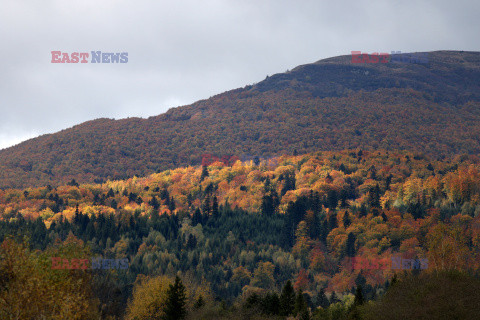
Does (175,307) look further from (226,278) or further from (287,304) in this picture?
(226,278)

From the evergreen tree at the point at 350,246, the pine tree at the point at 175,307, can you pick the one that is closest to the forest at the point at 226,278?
the pine tree at the point at 175,307

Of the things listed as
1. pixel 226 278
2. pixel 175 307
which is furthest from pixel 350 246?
pixel 175 307

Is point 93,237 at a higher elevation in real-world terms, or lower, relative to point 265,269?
higher

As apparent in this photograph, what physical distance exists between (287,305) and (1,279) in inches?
2013

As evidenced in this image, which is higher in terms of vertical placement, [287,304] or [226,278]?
[287,304]

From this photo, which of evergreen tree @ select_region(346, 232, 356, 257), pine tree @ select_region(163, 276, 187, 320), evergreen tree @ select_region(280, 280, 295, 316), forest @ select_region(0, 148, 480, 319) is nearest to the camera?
forest @ select_region(0, 148, 480, 319)

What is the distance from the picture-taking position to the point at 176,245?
7800 inches

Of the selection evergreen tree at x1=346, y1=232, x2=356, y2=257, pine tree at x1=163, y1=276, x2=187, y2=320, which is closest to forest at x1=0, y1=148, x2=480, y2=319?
pine tree at x1=163, y1=276, x2=187, y2=320

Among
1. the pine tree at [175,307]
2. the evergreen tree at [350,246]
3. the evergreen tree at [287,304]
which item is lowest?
the evergreen tree at [350,246]

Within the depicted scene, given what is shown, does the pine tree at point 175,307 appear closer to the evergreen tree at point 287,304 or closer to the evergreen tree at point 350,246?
the evergreen tree at point 287,304

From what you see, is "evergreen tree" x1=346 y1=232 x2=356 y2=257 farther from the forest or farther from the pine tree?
the pine tree

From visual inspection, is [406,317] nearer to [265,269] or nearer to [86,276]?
[86,276]

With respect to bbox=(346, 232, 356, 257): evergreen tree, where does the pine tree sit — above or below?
above

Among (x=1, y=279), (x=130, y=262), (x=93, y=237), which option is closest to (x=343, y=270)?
(x=130, y=262)
